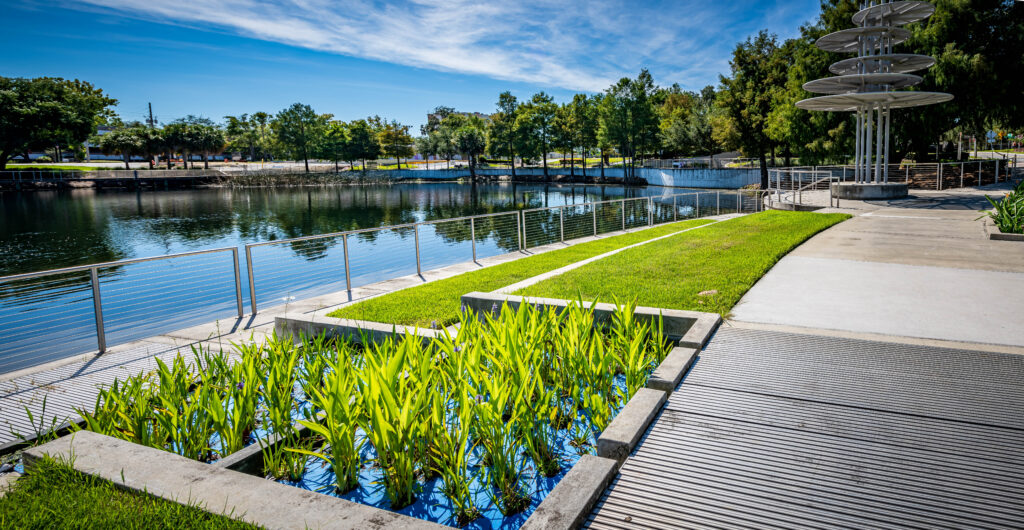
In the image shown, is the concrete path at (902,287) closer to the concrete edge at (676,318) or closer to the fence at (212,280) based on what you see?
the concrete edge at (676,318)

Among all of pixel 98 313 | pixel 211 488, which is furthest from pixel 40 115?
pixel 211 488

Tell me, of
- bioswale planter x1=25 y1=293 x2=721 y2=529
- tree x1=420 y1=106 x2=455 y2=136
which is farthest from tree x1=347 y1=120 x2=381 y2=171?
bioswale planter x1=25 y1=293 x2=721 y2=529

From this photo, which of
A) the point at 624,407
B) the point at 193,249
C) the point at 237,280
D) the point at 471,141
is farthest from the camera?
the point at 471,141

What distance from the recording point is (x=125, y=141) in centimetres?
8169

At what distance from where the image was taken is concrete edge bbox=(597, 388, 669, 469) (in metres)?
3.25

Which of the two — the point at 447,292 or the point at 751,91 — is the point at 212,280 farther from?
the point at 751,91

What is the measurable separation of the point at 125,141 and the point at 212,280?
80.5m

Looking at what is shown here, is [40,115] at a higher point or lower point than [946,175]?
higher

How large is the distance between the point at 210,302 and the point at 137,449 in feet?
37.9

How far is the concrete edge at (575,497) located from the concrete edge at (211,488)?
0.48 metres

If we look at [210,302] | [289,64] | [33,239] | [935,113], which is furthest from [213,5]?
[289,64]

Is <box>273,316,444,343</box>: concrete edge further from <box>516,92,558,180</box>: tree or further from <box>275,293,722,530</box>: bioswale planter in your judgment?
<box>516,92,558,180</box>: tree

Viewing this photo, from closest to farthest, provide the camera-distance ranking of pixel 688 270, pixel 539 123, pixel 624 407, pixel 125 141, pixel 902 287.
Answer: pixel 624 407 < pixel 902 287 < pixel 688 270 < pixel 539 123 < pixel 125 141

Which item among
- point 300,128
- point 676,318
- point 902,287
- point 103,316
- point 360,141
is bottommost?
point 103,316
